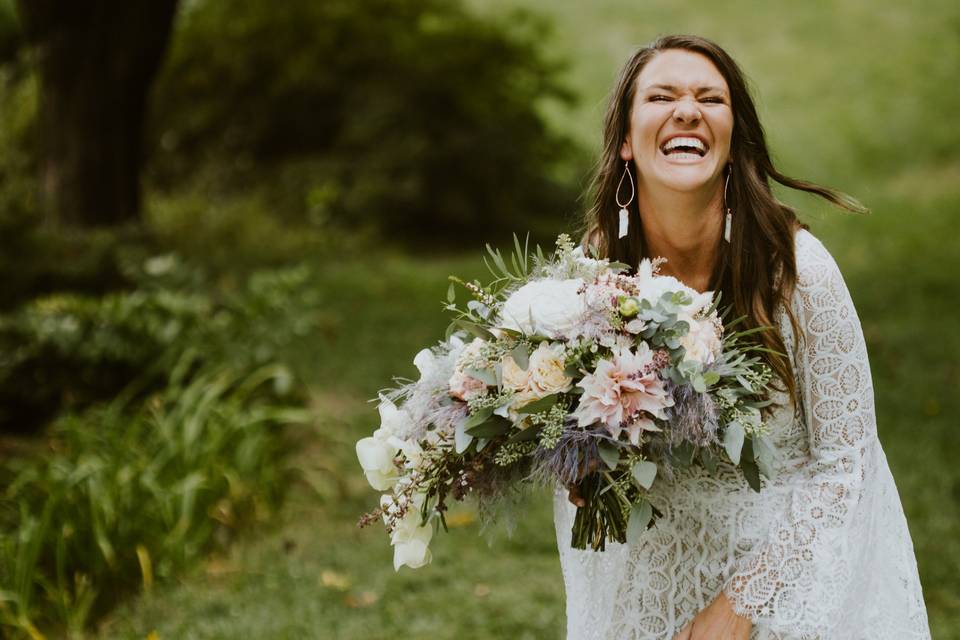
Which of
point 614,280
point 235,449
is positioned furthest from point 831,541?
point 235,449

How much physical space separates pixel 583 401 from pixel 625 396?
78 mm

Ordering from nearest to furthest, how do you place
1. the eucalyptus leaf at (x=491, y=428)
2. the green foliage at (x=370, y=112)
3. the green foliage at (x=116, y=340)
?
the eucalyptus leaf at (x=491, y=428) → the green foliage at (x=116, y=340) → the green foliage at (x=370, y=112)

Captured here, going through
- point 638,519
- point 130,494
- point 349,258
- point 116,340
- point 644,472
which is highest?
point 644,472

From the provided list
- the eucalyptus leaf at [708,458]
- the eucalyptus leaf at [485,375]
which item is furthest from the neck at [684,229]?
the eucalyptus leaf at [485,375]

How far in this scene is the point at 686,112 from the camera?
222 centimetres

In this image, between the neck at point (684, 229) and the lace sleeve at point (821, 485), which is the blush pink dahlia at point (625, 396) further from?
the neck at point (684, 229)

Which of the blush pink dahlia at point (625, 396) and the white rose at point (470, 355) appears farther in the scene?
the white rose at point (470, 355)

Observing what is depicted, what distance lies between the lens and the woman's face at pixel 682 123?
223 centimetres

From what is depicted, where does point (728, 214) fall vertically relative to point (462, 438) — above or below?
above

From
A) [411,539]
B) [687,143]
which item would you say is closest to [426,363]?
[411,539]

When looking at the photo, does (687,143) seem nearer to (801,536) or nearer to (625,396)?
(625,396)

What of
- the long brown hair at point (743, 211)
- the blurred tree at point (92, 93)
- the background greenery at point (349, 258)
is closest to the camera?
the long brown hair at point (743, 211)

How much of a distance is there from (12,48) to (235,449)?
46.0 ft

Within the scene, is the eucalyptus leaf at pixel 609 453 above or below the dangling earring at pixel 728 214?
below
